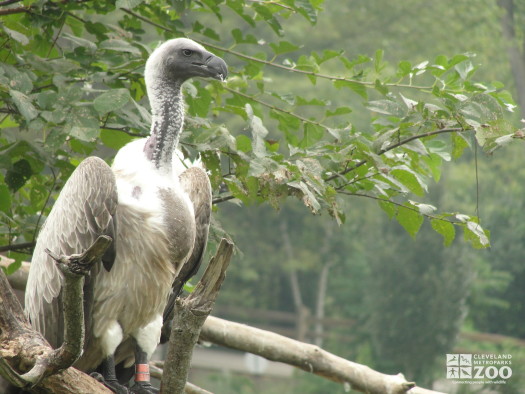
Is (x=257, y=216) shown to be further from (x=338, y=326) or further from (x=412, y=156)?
(x=412, y=156)

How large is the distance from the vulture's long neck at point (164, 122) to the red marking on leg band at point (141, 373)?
3.00 feet

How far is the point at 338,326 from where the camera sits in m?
28.0

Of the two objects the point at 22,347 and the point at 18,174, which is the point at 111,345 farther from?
the point at 22,347

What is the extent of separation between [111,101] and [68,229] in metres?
0.63

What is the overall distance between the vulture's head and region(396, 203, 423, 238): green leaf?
3.77 ft

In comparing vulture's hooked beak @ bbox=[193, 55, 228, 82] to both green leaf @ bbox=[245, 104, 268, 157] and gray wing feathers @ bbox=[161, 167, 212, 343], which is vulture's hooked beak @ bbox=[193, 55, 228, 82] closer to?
green leaf @ bbox=[245, 104, 268, 157]

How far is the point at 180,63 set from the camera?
13.7 feet

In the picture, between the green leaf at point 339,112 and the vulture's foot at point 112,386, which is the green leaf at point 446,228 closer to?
the green leaf at point 339,112

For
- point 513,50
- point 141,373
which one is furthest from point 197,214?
point 513,50

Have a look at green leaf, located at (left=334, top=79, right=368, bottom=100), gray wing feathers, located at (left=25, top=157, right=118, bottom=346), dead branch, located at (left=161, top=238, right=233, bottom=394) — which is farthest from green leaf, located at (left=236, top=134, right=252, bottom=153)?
dead branch, located at (left=161, top=238, right=233, bottom=394)

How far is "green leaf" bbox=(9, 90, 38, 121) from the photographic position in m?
3.68

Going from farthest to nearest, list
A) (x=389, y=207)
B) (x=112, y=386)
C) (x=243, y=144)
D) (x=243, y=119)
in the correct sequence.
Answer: (x=243, y=119), (x=389, y=207), (x=243, y=144), (x=112, y=386)

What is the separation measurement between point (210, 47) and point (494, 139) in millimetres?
1831

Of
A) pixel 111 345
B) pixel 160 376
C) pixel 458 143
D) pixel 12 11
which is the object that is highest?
pixel 12 11
